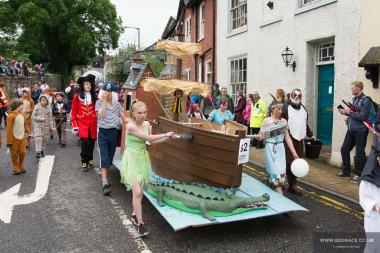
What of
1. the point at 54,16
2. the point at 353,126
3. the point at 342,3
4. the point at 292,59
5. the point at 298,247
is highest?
the point at 54,16

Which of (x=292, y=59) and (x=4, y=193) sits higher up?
(x=292, y=59)

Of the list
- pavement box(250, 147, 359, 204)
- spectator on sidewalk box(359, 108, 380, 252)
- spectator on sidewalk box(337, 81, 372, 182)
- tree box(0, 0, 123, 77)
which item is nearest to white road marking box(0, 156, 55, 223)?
spectator on sidewalk box(359, 108, 380, 252)

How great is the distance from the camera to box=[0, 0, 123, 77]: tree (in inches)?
1550

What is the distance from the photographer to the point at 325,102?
10.8m

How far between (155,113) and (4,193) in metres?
3.20

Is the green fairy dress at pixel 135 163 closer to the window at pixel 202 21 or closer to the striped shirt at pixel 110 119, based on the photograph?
the striped shirt at pixel 110 119

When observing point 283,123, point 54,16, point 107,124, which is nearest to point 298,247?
point 283,123

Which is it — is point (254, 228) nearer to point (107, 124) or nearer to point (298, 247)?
point (298, 247)

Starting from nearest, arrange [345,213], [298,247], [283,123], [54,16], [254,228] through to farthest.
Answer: [298,247] → [254,228] → [345,213] → [283,123] → [54,16]

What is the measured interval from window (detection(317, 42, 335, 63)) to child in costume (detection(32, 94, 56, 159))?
766cm

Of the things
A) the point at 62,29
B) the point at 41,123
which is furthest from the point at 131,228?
the point at 62,29

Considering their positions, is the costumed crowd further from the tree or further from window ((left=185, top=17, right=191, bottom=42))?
the tree

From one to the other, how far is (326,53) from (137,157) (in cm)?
750

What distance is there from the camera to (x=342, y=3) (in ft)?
31.1
